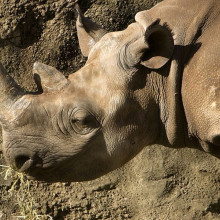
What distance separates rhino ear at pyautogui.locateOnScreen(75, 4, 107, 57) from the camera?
307cm

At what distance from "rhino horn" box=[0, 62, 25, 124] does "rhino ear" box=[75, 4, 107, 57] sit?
53cm

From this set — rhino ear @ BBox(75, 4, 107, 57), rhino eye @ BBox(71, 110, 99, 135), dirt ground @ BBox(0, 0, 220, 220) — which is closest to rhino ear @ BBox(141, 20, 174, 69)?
rhino eye @ BBox(71, 110, 99, 135)

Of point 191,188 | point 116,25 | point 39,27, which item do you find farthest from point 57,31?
point 191,188

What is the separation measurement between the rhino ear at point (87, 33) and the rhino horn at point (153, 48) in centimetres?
43

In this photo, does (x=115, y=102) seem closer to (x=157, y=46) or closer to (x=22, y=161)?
(x=157, y=46)

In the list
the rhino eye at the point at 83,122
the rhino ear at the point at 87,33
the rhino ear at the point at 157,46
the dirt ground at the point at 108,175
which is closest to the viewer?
the rhino ear at the point at 157,46

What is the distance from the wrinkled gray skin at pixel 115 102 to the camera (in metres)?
2.61

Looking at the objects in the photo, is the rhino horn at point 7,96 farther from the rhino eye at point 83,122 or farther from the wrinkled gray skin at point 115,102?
the rhino eye at point 83,122

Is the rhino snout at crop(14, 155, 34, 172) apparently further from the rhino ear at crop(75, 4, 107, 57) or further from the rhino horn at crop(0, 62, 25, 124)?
the rhino ear at crop(75, 4, 107, 57)

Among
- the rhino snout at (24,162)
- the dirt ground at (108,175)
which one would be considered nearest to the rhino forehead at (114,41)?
the rhino snout at (24,162)

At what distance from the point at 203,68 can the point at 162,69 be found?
23cm

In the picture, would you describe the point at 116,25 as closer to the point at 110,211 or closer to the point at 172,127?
the point at 110,211

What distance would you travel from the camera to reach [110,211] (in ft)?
14.1

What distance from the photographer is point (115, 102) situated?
8.71ft
